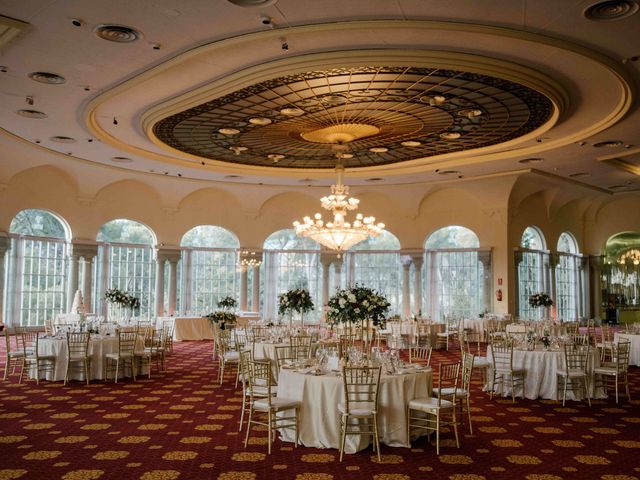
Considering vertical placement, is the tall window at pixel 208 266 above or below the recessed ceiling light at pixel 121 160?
below

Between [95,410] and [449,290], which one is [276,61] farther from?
[449,290]

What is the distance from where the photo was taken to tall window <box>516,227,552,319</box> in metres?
20.4

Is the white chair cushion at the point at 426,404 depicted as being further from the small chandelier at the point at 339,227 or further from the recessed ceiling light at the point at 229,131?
the recessed ceiling light at the point at 229,131

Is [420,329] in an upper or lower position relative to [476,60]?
lower

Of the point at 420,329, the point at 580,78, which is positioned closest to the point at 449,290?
the point at 420,329

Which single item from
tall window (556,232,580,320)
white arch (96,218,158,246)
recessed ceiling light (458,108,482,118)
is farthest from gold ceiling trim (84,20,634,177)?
tall window (556,232,580,320)

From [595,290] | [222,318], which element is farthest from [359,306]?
[595,290]

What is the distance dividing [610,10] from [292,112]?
210 inches

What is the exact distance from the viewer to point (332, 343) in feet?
35.1

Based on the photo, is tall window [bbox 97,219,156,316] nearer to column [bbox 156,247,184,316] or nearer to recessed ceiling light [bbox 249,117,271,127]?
column [bbox 156,247,184,316]

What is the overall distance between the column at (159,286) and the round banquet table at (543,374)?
42.6 feet

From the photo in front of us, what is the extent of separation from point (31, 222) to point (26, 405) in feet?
33.6

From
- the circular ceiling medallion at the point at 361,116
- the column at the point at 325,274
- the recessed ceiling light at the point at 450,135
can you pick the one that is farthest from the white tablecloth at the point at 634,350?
the column at the point at 325,274

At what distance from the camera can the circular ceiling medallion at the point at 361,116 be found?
9055mm
